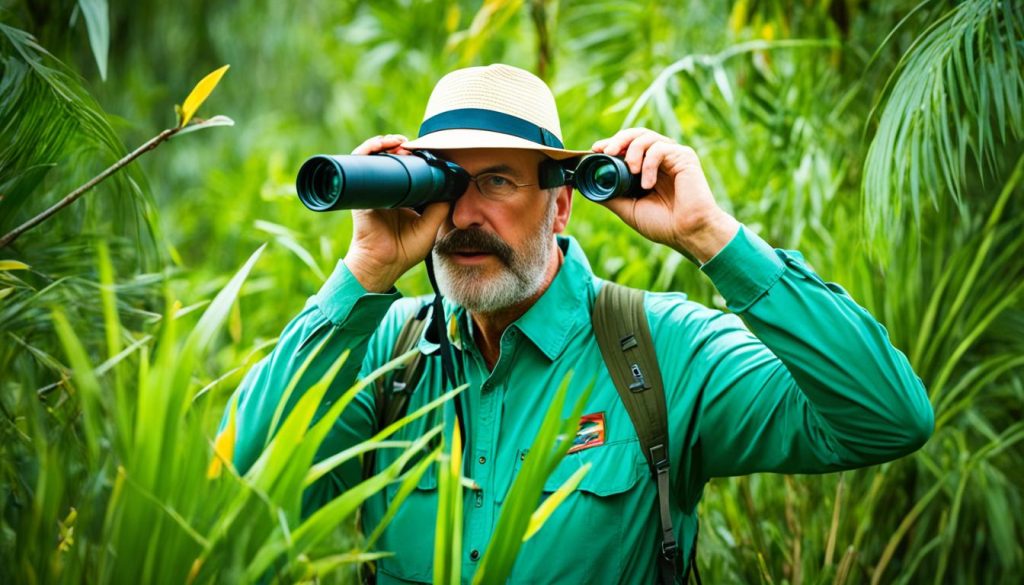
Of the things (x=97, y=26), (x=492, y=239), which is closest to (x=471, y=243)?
(x=492, y=239)

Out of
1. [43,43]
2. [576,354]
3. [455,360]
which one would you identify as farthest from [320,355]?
[43,43]

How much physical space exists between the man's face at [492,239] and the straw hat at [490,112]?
0.05m

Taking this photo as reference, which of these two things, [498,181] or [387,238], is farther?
[498,181]

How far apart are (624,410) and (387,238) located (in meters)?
Result: 0.59

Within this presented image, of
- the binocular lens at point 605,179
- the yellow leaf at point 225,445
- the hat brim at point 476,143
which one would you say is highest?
the hat brim at point 476,143

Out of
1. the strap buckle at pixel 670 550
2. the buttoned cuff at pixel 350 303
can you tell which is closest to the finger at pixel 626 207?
the buttoned cuff at pixel 350 303

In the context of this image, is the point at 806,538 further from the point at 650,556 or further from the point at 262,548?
the point at 262,548

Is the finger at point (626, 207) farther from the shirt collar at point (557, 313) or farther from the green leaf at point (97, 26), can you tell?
the green leaf at point (97, 26)

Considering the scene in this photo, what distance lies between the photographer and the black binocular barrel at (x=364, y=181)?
5.20 feet

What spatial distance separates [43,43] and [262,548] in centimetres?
176

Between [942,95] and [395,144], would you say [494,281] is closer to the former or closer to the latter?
[395,144]

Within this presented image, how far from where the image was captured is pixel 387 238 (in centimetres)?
183

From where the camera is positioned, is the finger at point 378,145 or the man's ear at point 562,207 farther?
the man's ear at point 562,207

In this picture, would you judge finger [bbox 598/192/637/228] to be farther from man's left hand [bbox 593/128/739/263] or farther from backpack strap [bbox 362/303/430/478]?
backpack strap [bbox 362/303/430/478]
